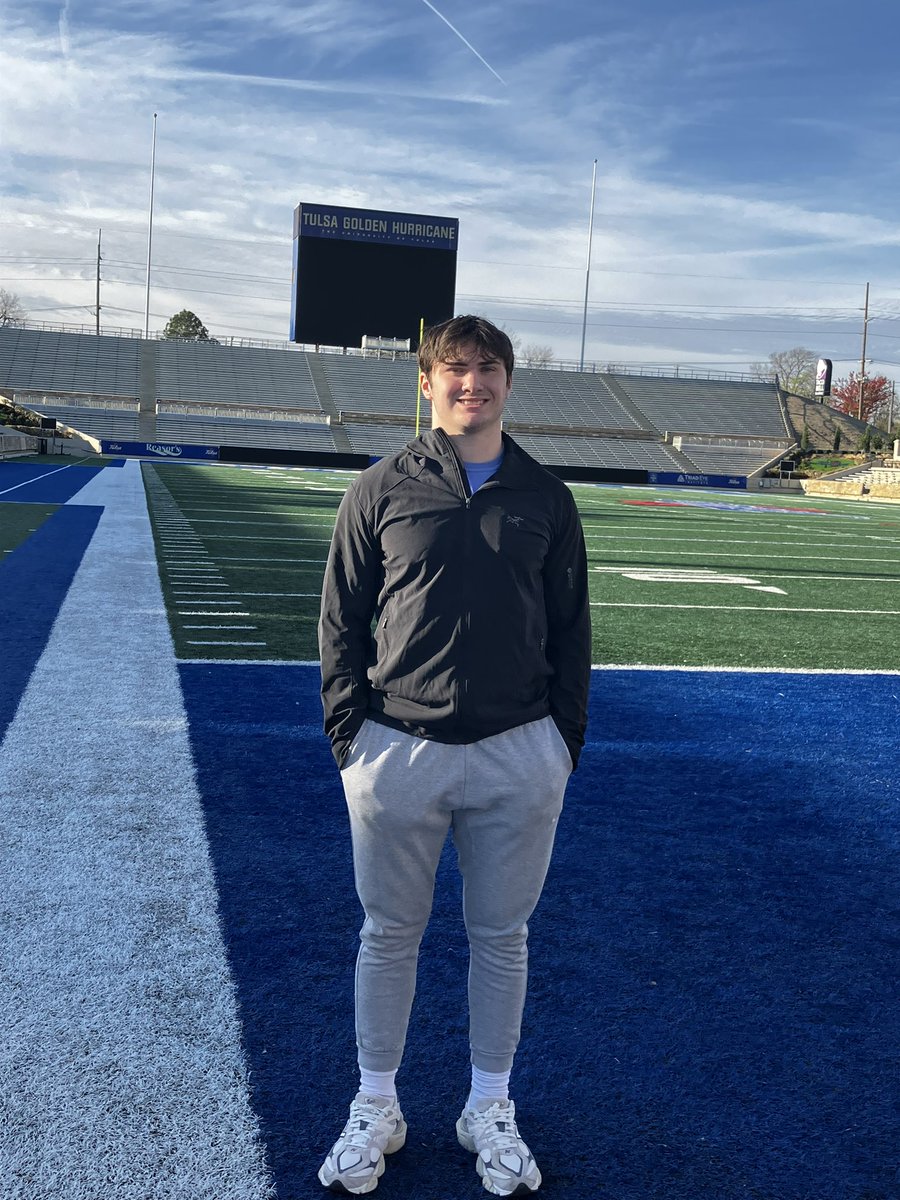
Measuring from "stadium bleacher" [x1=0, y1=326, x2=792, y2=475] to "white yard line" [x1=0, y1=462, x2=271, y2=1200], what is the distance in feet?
154

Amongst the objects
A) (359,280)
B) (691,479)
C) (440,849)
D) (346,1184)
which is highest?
(359,280)

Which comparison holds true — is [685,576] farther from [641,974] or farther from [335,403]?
[335,403]

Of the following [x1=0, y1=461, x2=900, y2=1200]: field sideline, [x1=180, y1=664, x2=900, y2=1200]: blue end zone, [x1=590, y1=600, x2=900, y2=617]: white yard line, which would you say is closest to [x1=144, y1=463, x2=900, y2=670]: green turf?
[x1=590, y1=600, x2=900, y2=617]: white yard line

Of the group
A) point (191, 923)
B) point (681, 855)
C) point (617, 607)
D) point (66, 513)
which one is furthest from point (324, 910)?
point (66, 513)

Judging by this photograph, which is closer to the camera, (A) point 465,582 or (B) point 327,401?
(A) point 465,582

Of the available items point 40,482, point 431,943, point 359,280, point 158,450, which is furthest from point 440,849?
point 158,450

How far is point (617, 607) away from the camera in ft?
33.0

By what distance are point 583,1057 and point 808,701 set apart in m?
4.30

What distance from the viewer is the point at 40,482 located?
24.2 m

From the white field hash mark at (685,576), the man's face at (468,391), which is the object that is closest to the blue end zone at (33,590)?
the man's face at (468,391)

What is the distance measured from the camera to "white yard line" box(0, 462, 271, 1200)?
2236 millimetres

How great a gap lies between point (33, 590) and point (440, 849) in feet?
25.8

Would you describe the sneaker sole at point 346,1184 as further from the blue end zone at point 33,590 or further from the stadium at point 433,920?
the blue end zone at point 33,590

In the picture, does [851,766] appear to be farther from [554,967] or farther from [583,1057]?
[583,1057]
